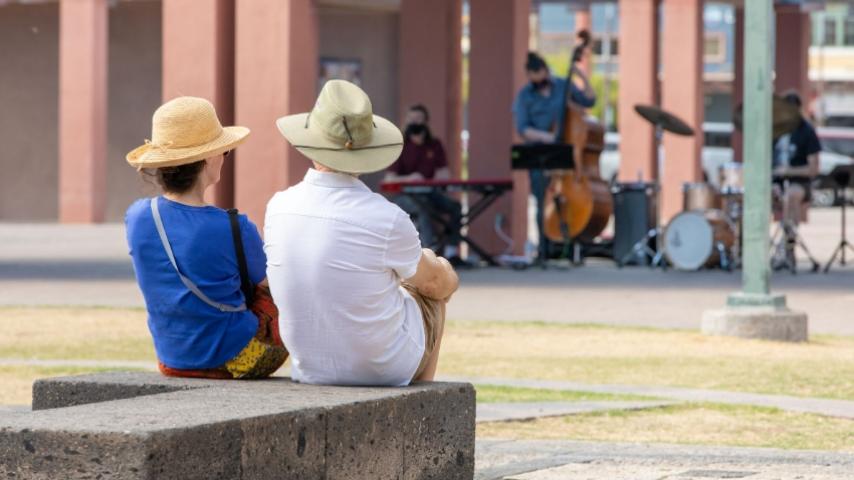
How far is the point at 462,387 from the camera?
602 centimetres

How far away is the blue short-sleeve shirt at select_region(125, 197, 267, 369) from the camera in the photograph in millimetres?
5918

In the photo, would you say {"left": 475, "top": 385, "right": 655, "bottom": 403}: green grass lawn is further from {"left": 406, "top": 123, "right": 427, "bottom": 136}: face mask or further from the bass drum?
{"left": 406, "top": 123, "right": 427, "bottom": 136}: face mask

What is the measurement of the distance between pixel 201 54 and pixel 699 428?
12.6 meters

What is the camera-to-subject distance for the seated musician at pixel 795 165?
1898 centimetres

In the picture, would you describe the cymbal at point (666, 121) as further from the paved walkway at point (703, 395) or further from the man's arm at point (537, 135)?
the paved walkway at point (703, 395)

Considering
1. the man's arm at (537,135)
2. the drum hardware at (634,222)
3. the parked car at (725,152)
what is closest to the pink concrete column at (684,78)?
the drum hardware at (634,222)

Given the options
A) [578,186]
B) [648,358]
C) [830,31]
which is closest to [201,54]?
[578,186]

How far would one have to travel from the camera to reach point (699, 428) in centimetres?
821

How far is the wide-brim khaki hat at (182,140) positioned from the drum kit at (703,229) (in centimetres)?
1332

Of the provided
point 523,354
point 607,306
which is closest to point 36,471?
point 523,354

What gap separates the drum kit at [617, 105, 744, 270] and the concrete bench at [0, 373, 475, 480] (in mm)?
13252

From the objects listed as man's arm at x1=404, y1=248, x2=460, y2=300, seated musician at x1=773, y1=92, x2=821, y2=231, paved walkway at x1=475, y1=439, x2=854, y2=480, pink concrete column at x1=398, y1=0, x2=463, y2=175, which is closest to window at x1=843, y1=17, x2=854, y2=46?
pink concrete column at x1=398, y1=0, x2=463, y2=175

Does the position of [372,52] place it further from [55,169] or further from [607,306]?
[607,306]

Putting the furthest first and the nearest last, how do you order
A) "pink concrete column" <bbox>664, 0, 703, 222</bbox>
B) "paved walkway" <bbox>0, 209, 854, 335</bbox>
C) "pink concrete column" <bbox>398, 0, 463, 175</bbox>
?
"pink concrete column" <bbox>664, 0, 703, 222</bbox>
"pink concrete column" <bbox>398, 0, 463, 175</bbox>
"paved walkway" <bbox>0, 209, 854, 335</bbox>
